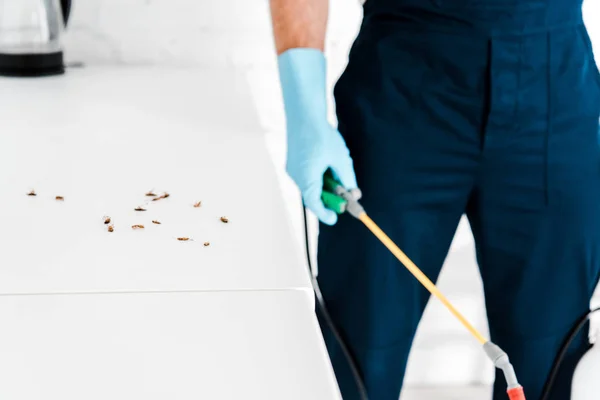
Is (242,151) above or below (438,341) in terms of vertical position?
→ above

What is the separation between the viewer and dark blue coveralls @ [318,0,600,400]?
1.01 m

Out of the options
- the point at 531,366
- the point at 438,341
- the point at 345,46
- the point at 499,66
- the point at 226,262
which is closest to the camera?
the point at 226,262

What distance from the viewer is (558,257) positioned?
3.61ft

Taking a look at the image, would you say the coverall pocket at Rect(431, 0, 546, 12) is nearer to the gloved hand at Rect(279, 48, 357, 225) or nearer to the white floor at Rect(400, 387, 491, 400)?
the gloved hand at Rect(279, 48, 357, 225)

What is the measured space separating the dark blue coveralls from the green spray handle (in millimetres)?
107

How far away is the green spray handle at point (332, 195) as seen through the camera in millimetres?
916

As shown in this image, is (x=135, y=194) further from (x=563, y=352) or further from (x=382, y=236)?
(x=563, y=352)

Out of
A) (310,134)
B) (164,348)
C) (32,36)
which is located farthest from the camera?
(32,36)

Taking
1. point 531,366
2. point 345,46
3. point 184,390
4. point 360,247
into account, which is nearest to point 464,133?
point 360,247

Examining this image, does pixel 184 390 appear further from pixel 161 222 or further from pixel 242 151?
pixel 242 151

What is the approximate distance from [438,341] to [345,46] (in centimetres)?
89

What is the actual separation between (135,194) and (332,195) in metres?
0.24

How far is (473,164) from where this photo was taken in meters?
1.04

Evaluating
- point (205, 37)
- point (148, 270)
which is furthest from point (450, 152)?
point (205, 37)
